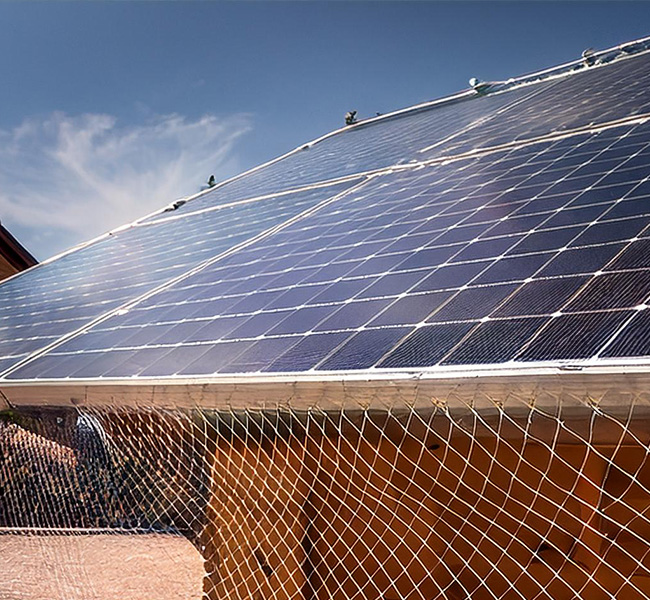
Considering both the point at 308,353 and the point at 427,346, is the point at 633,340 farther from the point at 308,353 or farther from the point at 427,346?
the point at 308,353

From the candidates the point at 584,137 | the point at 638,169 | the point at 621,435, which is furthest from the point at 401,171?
the point at 621,435

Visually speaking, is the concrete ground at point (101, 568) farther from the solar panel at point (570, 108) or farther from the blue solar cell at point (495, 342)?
the solar panel at point (570, 108)

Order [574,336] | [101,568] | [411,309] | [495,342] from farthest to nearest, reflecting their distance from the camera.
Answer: [101,568] < [411,309] < [495,342] < [574,336]

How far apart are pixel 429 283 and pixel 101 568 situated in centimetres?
314

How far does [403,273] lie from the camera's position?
3.41 metres

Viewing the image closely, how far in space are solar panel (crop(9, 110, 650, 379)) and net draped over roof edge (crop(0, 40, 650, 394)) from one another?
1 centimetres

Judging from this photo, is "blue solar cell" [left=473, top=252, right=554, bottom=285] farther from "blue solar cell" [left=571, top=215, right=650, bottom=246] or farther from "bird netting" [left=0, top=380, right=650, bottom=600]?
"bird netting" [left=0, top=380, right=650, bottom=600]

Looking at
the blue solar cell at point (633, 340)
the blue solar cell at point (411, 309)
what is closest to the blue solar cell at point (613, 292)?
the blue solar cell at point (633, 340)

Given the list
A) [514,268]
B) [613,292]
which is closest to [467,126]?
[514,268]

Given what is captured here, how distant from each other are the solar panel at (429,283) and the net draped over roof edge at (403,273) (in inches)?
0.5

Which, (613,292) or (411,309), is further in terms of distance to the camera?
(411,309)

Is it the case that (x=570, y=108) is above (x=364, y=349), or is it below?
above

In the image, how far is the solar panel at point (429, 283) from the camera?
2.38 metres

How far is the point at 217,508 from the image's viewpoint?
373 cm
